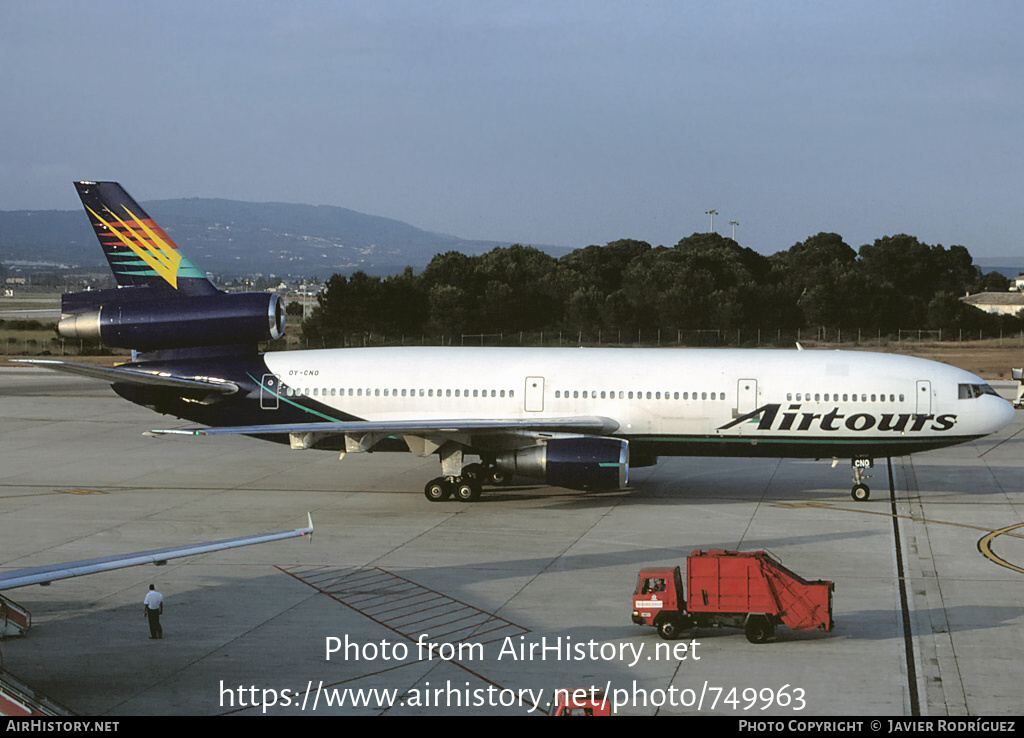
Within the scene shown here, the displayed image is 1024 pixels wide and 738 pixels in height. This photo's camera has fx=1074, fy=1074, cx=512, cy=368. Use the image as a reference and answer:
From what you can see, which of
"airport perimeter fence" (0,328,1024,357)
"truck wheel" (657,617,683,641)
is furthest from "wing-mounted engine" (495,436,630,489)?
"airport perimeter fence" (0,328,1024,357)

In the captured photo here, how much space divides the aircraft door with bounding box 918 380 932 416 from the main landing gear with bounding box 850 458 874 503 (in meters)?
2.27

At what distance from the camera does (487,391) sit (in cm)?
3372

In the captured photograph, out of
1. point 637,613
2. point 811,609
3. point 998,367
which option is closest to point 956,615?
point 811,609

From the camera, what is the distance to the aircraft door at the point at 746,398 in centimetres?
3297

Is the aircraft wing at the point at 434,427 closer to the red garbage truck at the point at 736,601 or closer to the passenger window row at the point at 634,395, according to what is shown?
the passenger window row at the point at 634,395

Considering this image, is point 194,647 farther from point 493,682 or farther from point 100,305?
point 100,305

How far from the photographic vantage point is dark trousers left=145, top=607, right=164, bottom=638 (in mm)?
19891

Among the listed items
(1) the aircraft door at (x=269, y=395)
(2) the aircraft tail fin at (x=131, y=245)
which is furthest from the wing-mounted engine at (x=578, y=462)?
(2) the aircraft tail fin at (x=131, y=245)

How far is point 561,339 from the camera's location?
102 m

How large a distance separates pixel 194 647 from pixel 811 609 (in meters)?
11.4

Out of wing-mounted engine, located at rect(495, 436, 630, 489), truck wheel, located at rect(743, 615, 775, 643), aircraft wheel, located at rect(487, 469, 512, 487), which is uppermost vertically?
wing-mounted engine, located at rect(495, 436, 630, 489)

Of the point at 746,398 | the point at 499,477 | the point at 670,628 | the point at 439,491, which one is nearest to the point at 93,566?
the point at 670,628

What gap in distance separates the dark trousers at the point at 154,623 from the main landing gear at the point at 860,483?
72.4 feet

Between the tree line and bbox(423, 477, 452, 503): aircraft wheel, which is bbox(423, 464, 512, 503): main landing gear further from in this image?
the tree line
